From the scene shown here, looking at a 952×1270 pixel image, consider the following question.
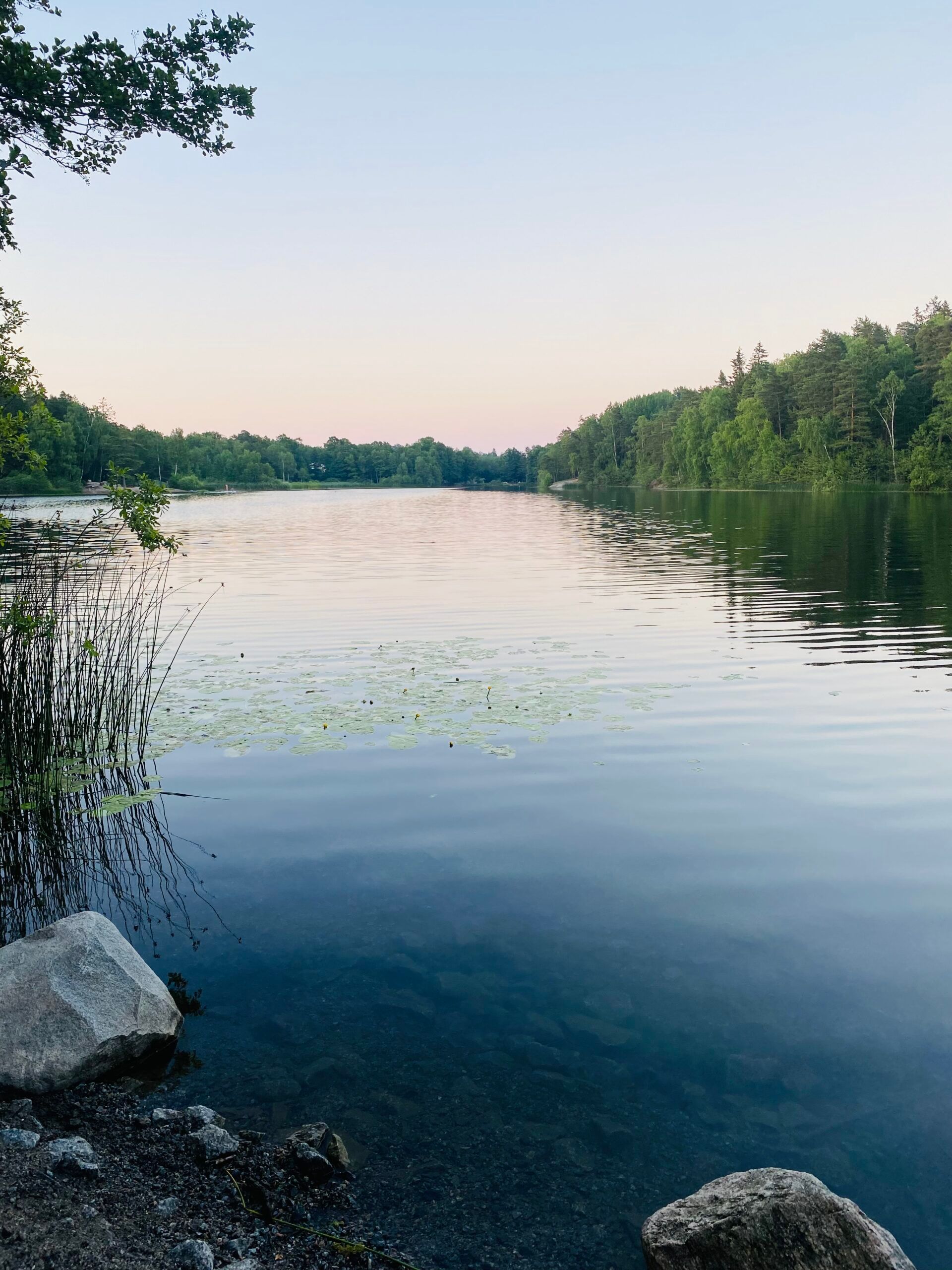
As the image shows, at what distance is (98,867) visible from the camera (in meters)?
7.33

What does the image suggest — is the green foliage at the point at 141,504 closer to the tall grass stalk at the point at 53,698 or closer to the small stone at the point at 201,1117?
the tall grass stalk at the point at 53,698

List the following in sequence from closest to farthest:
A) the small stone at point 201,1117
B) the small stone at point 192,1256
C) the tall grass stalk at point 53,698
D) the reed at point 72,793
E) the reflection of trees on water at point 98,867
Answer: the small stone at point 192,1256 → the small stone at point 201,1117 → the reflection of trees on water at point 98,867 → the reed at point 72,793 → the tall grass stalk at point 53,698

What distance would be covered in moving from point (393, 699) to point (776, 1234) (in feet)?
31.7

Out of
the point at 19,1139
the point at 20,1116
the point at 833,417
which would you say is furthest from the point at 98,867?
the point at 833,417

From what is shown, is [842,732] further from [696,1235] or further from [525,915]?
[696,1235]

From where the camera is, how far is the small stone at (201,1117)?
4196 millimetres

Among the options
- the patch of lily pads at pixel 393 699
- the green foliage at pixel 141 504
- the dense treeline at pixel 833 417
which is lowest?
the patch of lily pads at pixel 393 699

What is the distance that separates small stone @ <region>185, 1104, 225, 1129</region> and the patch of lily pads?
626 centimetres

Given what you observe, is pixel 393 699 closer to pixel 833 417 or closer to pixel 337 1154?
pixel 337 1154

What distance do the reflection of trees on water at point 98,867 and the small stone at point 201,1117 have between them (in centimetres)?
194

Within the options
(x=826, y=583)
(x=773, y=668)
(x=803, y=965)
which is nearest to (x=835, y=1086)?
(x=803, y=965)

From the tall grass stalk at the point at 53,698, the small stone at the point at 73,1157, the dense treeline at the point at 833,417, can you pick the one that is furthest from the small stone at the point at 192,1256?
the dense treeline at the point at 833,417

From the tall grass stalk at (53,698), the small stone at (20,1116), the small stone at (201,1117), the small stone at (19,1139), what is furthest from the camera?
the tall grass stalk at (53,698)

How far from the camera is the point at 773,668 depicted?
14.4 m
